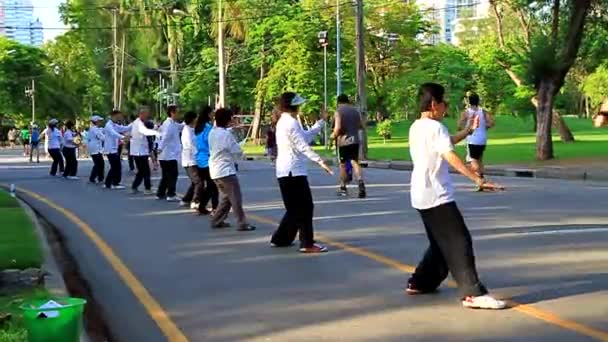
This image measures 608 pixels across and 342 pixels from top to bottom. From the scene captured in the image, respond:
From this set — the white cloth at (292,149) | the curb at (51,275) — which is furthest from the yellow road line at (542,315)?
the curb at (51,275)

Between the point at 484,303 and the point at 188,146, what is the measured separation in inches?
377

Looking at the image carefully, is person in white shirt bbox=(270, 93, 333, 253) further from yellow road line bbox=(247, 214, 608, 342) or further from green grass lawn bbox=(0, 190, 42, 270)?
green grass lawn bbox=(0, 190, 42, 270)

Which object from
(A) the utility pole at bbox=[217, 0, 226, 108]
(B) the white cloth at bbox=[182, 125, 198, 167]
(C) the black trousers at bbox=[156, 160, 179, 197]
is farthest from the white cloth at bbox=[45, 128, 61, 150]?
(A) the utility pole at bbox=[217, 0, 226, 108]

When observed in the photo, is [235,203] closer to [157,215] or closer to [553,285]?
[157,215]

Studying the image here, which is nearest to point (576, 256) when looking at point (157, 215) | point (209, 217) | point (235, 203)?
point (235, 203)

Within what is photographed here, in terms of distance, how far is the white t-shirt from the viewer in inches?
301

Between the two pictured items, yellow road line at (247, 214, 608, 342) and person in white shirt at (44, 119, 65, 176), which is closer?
yellow road line at (247, 214, 608, 342)

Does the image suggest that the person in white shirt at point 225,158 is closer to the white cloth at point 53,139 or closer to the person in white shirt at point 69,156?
the person in white shirt at point 69,156

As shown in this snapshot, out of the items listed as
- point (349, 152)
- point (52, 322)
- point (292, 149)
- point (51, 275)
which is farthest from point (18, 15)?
point (52, 322)

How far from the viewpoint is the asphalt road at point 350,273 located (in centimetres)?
728

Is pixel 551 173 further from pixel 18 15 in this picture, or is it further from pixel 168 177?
pixel 18 15

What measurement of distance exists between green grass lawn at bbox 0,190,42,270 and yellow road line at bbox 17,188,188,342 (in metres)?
0.79

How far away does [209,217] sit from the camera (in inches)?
607

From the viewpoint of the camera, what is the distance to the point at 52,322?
5508mm
